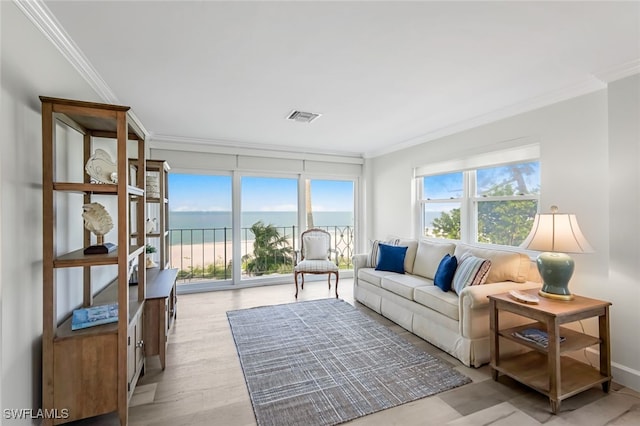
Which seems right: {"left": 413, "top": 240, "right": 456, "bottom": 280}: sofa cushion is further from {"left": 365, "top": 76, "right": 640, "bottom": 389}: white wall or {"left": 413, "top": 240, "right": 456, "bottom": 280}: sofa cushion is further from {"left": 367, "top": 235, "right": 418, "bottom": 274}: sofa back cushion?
{"left": 365, "top": 76, "right": 640, "bottom": 389}: white wall

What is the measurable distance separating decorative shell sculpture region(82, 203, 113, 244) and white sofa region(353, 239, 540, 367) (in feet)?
9.01

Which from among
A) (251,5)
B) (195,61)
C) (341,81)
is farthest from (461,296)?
(195,61)

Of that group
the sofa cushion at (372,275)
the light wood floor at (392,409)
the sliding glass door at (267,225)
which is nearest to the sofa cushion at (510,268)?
the light wood floor at (392,409)

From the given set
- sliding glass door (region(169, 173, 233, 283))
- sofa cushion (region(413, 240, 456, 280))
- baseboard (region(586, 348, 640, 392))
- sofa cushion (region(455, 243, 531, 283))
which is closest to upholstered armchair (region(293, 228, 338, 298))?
sliding glass door (region(169, 173, 233, 283))

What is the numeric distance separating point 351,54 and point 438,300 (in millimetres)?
2252

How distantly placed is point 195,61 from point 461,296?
2.84 meters

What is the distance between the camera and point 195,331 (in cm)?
319

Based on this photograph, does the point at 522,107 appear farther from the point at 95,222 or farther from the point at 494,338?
the point at 95,222

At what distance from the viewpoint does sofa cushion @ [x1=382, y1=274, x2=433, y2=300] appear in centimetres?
319

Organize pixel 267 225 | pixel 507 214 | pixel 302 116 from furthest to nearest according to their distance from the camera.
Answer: pixel 267 225 < pixel 302 116 < pixel 507 214

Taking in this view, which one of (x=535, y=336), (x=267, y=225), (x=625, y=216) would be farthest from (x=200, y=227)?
(x=625, y=216)

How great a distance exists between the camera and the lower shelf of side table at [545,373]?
2.02m

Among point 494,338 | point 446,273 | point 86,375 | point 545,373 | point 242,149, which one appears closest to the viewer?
point 86,375

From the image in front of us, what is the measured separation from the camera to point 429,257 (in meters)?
3.59
